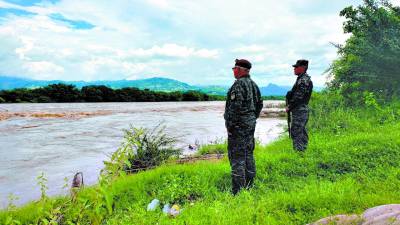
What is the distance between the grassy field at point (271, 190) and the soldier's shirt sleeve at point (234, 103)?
1.34m

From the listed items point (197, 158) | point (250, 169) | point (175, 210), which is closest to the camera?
point (175, 210)

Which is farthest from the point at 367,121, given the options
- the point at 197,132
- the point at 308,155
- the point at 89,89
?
the point at 89,89

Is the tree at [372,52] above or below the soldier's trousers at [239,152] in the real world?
above

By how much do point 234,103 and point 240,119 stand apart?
0.32 meters

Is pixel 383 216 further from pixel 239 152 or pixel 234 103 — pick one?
pixel 234 103

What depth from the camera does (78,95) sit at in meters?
68.1

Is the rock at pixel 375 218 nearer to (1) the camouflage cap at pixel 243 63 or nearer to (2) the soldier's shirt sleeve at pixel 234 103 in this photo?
(2) the soldier's shirt sleeve at pixel 234 103

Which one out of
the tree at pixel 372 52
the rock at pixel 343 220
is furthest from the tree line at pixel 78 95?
the rock at pixel 343 220

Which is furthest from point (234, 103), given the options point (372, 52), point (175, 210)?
point (372, 52)

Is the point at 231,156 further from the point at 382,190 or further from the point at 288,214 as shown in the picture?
the point at 382,190

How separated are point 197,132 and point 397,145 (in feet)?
44.3

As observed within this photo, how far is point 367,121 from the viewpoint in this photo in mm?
13203

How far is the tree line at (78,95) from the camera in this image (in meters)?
60.5

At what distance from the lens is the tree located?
48.3 feet
